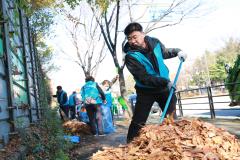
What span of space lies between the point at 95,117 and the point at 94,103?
1.55 feet

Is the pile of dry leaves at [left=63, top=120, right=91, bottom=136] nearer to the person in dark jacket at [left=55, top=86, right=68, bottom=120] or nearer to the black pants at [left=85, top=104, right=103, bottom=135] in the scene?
the black pants at [left=85, top=104, right=103, bottom=135]

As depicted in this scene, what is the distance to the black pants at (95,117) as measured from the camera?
11.0 metres

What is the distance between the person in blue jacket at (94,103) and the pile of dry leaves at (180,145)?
296 inches

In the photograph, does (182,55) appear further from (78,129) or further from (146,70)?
(78,129)

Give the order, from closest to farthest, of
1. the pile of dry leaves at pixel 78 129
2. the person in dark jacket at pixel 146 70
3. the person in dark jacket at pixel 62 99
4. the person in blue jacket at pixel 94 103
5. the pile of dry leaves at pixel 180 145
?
the pile of dry leaves at pixel 180 145 → the person in dark jacket at pixel 146 70 → the person in blue jacket at pixel 94 103 → the pile of dry leaves at pixel 78 129 → the person in dark jacket at pixel 62 99

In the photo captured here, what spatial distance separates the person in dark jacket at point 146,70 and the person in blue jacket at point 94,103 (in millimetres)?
5921

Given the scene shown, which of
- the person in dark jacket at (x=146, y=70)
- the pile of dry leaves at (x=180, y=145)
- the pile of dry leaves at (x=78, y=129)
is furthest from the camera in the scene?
the pile of dry leaves at (x=78, y=129)

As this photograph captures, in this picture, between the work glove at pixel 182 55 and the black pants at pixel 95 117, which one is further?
the black pants at pixel 95 117

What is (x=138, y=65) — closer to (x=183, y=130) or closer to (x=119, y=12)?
(x=183, y=130)

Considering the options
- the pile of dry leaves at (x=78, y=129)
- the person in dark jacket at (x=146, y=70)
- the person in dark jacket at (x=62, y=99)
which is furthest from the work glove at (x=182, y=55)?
the person in dark jacket at (x=62, y=99)

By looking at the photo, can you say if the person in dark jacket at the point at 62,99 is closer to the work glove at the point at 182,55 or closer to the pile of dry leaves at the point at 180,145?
the work glove at the point at 182,55

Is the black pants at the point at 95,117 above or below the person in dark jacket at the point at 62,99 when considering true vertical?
below

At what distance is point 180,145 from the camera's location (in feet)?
9.95

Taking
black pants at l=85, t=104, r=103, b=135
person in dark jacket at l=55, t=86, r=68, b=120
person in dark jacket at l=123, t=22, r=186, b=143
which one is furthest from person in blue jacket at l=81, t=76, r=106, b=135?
person in dark jacket at l=55, t=86, r=68, b=120
